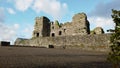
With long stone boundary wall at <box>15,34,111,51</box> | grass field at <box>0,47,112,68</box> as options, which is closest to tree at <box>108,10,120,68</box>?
grass field at <box>0,47,112,68</box>

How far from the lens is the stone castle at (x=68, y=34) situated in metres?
27.8

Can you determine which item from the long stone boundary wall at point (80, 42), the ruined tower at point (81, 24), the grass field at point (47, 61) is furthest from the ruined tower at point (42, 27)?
the grass field at point (47, 61)

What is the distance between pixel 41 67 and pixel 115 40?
322 cm

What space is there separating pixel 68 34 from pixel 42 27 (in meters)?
5.71

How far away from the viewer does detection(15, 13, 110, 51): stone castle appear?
91.4ft

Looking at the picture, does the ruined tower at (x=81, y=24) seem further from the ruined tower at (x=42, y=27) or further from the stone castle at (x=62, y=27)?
the ruined tower at (x=42, y=27)

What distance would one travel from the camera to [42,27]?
139 ft

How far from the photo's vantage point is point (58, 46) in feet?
103

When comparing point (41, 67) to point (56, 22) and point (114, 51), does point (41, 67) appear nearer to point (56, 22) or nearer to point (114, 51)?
point (114, 51)

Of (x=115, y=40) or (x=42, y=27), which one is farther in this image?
(x=42, y=27)

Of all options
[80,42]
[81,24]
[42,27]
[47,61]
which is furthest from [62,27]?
[47,61]

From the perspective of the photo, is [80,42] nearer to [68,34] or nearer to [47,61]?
[68,34]

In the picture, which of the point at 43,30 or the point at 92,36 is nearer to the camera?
the point at 92,36

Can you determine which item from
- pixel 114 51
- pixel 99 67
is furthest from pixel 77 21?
pixel 114 51
